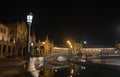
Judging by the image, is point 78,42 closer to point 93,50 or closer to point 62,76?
point 93,50

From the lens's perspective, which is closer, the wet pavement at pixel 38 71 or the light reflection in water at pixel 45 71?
the wet pavement at pixel 38 71

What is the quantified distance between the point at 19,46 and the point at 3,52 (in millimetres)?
13386

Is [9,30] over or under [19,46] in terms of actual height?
over

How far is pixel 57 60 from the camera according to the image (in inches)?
3538

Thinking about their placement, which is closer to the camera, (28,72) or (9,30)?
(28,72)

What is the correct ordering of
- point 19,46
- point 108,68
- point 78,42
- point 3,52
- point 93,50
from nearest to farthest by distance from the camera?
point 108,68
point 3,52
point 19,46
point 93,50
point 78,42

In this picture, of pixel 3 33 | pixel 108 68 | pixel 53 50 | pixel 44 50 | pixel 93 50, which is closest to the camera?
pixel 108 68

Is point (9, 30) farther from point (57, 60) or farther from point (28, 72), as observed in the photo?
point (28, 72)

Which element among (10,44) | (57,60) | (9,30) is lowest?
(57,60)

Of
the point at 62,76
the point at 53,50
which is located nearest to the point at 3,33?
the point at 53,50

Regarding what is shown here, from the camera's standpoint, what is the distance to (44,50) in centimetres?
11656

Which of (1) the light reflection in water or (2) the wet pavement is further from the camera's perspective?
(1) the light reflection in water

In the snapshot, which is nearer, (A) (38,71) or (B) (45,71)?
(A) (38,71)

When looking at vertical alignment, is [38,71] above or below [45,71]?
above
